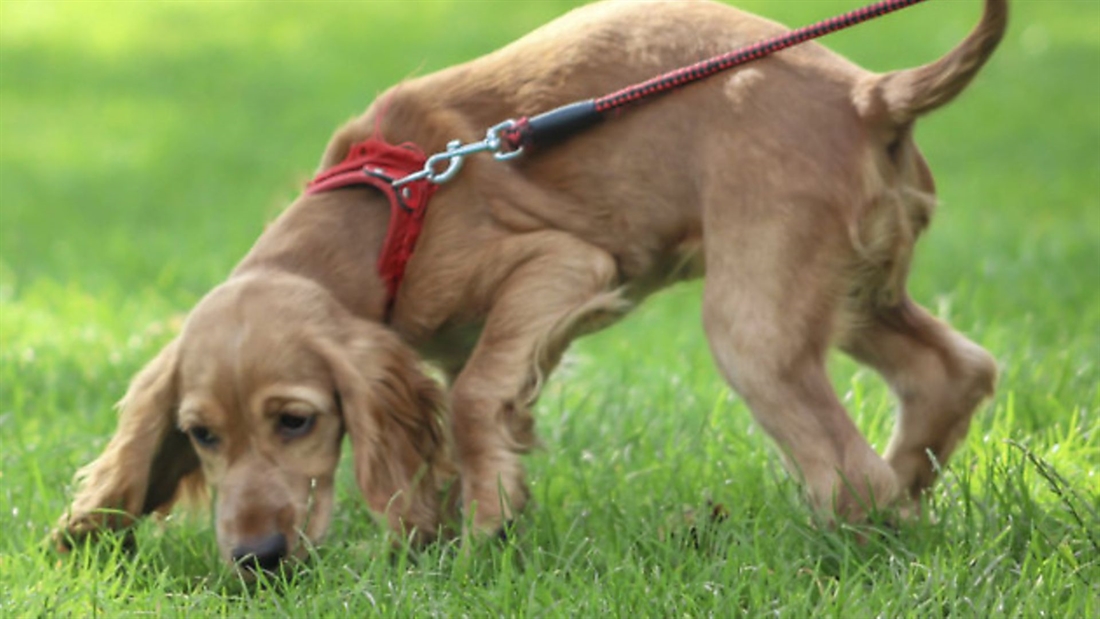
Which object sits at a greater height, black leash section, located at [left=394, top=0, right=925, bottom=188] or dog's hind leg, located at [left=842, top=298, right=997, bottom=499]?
black leash section, located at [left=394, top=0, right=925, bottom=188]

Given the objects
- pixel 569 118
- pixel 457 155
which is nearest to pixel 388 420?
pixel 457 155

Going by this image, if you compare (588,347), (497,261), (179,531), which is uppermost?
(497,261)

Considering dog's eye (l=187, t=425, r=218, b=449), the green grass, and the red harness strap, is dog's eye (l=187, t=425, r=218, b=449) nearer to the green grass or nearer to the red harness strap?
the green grass

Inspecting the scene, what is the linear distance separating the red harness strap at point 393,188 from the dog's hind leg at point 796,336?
74 centimetres

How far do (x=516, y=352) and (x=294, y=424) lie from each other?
0.51 meters

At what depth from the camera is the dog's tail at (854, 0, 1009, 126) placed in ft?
11.7

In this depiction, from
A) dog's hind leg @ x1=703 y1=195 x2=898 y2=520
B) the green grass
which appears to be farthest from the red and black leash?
the green grass

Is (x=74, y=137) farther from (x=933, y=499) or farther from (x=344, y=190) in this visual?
(x=933, y=499)

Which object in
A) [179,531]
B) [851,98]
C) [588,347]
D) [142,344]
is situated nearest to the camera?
[851,98]

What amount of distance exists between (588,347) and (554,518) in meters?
2.57

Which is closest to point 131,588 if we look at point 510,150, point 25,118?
point 510,150

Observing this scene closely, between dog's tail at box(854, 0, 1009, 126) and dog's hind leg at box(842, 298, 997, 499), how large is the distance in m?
0.54

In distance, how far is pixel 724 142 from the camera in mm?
3783

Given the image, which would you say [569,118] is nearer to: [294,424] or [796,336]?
[796,336]
